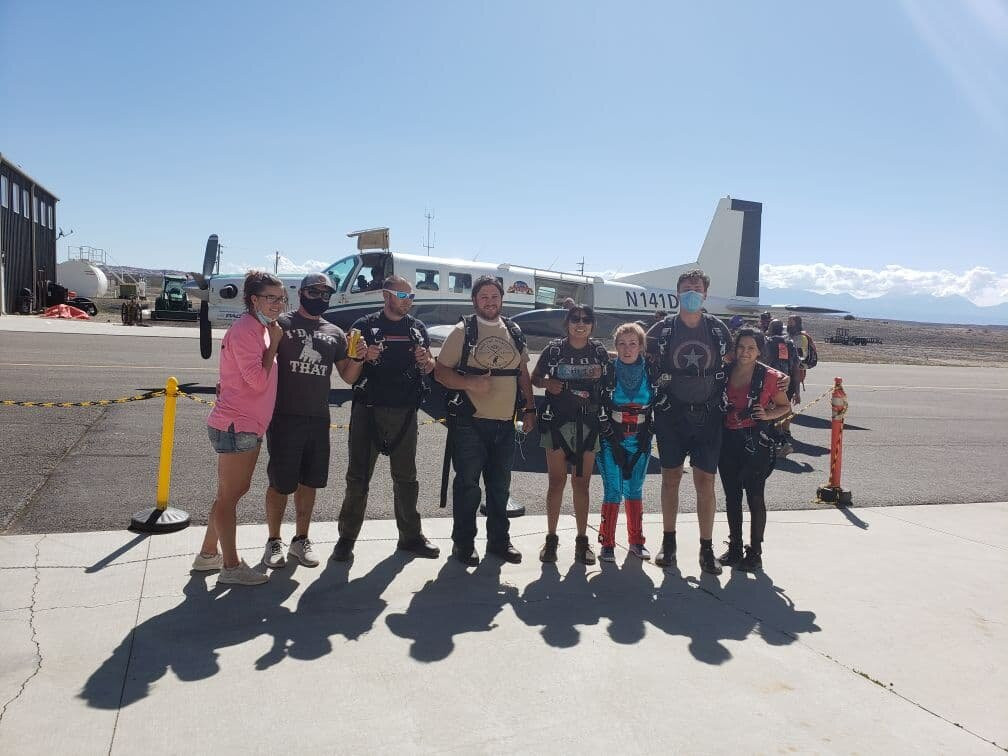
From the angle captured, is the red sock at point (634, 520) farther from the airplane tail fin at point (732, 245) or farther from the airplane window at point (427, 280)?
the airplane tail fin at point (732, 245)

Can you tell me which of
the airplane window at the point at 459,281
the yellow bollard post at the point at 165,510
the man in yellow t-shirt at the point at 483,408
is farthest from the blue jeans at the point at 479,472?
the airplane window at the point at 459,281

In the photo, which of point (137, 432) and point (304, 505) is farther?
point (137, 432)

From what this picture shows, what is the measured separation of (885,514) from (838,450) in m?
0.73

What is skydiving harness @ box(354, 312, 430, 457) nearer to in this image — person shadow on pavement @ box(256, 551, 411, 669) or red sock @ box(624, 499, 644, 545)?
person shadow on pavement @ box(256, 551, 411, 669)

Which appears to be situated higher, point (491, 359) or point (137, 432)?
point (491, 359)

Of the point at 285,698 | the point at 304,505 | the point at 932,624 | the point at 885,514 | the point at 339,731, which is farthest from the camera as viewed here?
the point at 885,514

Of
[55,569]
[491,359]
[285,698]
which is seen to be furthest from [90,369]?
[285,698]

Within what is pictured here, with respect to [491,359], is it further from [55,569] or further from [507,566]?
[55,569]

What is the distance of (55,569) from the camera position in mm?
4332

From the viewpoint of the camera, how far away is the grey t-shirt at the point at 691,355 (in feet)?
16.5

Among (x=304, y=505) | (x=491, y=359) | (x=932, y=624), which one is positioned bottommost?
(x=932, y=624)

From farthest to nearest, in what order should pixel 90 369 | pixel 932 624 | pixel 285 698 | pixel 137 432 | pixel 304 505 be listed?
pixel 90 369 < pixel 137 432 < pixel 304 505 < pixel 932 624 < pixel 285 698

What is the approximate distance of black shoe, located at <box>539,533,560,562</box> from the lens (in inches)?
197

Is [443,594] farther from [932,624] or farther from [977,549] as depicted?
[977,549]
